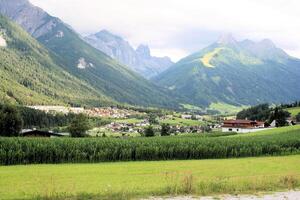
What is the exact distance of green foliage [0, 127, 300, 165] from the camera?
65.1 m

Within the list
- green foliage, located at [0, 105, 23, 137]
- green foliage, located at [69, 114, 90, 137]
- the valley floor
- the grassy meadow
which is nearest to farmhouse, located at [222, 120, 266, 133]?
green foliage, located at [69, 114, 90, 137]

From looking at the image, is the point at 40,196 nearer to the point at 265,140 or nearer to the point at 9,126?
the point at 265,140

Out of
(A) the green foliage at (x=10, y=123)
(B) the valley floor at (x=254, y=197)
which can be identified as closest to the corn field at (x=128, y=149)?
(B) the valley floor at (x=254, y=197)

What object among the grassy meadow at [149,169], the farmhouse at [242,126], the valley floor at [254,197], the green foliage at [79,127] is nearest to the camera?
the valley floor at [254,197]

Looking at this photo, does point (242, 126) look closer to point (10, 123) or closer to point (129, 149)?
point (10, 123)

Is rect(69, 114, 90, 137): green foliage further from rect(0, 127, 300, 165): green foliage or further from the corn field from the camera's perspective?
the corn field

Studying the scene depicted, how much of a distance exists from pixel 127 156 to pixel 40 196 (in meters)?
42.4

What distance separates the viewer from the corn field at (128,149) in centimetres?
6506

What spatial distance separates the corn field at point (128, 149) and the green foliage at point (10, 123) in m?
49.1

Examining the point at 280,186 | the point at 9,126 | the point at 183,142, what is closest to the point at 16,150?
the point at 183,142

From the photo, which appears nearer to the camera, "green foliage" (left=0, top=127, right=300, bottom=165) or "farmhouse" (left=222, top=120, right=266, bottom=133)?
"green foliage" (left=0, top=127, right=300, bottom=165)

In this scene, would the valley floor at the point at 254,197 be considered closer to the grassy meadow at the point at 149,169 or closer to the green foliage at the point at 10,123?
the grassy meadow at the point at 149,169

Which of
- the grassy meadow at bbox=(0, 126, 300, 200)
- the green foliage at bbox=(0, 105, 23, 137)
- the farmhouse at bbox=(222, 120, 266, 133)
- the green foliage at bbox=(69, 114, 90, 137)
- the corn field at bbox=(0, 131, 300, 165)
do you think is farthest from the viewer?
the farmhouse at bbox=(222, 120, 266, 133)

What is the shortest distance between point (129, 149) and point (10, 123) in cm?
5672
